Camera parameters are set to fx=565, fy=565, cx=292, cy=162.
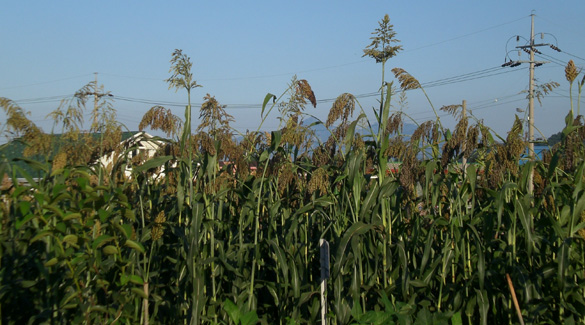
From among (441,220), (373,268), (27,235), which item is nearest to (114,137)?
(27,235)

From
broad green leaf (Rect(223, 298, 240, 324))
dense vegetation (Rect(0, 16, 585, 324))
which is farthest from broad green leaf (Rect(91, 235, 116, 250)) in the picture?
broad green leaf (Rect(223, 298, 240, 324))

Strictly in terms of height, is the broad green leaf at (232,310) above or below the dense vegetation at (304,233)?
below

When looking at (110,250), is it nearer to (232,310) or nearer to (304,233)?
(232,310)

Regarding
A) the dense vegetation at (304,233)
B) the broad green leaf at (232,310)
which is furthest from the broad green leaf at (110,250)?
the broad green leaf at (232,310)

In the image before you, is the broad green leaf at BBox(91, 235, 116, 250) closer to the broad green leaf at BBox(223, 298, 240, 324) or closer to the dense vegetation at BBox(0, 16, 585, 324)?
the dense vegetation at BBox(0, 16, 585, 324)

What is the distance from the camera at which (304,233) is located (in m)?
4.68

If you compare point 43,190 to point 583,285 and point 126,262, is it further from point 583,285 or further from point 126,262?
point 583,285

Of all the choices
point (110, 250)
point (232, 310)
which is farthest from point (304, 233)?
point (110, 250)

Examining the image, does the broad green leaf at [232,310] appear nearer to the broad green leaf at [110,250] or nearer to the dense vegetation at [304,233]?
the dense vegetation at [304,233]

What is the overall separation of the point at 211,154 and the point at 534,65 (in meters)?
28.9

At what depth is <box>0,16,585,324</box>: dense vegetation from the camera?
392 centimetres

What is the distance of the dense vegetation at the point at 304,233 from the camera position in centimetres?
392

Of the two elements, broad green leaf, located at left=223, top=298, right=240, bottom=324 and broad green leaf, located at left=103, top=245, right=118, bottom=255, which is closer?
broad green leaf, located at left=103, top=245, right=118, bottom=255

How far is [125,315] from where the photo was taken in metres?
4.03
